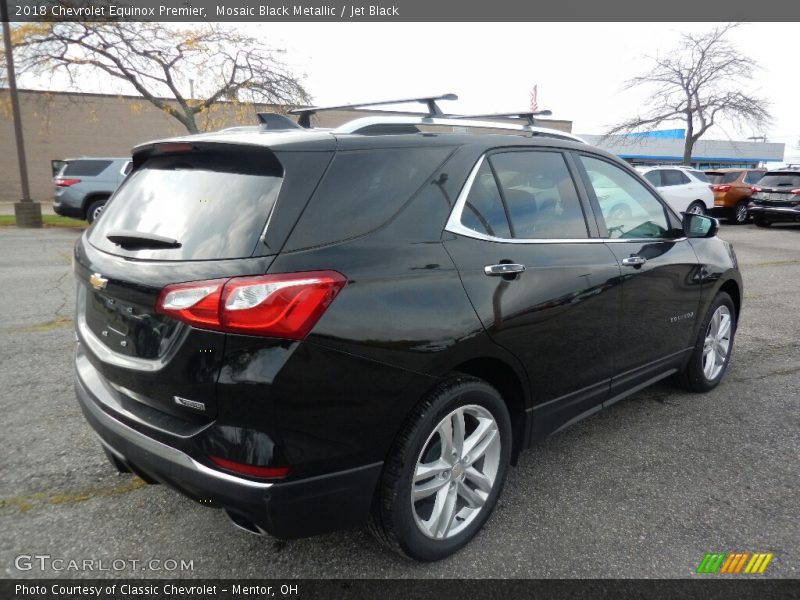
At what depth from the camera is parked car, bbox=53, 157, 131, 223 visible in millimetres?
14211

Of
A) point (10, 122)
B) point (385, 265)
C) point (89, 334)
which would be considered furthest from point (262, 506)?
point (10, 122)

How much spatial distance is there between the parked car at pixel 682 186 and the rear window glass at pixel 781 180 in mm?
1822

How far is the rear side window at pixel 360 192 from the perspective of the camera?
2018 mm

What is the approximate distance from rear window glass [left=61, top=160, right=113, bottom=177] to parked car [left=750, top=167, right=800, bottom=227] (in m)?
18.5

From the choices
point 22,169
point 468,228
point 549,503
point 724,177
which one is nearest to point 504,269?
point 468,228

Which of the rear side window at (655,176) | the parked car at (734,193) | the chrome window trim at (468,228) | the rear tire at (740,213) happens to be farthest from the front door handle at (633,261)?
the rear tire at (740,213)

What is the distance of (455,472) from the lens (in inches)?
95.8

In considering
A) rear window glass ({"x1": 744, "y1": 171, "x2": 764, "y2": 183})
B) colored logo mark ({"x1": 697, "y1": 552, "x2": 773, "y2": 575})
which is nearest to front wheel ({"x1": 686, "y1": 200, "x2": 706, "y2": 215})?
rear window glass ({"x1": 744, "y1": 171, "x2": 764, "y2": 183})

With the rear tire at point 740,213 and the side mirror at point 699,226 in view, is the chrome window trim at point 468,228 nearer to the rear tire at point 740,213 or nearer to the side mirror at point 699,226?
the side mirror at point 699,226

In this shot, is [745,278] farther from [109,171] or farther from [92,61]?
[92,61]

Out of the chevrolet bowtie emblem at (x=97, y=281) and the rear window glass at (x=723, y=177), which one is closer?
the chevrolet bowtie emblem at (x=97, y=281)

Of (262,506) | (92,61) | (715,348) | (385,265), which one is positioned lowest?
(715,348)

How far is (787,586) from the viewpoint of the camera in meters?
2.31

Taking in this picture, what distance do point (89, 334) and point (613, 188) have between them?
289cm
